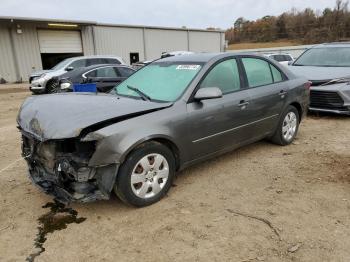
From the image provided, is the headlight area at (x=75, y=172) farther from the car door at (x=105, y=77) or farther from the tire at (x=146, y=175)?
the car door at (x=105, y=77)

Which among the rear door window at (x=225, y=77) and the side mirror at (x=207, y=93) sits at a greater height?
the rear door window at (x=225, y=77)

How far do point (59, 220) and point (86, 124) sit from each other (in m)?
1.05

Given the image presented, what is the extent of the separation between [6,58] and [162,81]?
2131 centimetres

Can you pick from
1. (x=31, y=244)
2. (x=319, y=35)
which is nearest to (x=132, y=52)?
(x=31, y=244)

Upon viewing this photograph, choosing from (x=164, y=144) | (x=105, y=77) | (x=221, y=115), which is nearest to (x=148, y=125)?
(x=164, y=144)

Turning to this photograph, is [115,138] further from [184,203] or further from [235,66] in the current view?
[235,66]

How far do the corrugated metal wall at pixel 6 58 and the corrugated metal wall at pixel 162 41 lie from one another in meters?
10.9

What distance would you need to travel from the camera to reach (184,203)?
12.3ft

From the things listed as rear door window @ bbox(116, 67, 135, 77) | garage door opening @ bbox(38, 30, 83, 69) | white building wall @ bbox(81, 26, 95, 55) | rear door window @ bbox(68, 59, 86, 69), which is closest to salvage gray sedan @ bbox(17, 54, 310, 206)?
rear door window @ bbox(116, 67, 135, 77)

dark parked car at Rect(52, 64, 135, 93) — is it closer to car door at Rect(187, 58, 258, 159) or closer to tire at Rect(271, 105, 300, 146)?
tire at Rect(271, 105, 300, 146)

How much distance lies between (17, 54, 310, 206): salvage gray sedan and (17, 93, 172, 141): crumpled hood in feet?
0.03

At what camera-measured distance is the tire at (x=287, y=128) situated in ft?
18.2

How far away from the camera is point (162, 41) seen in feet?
98.8

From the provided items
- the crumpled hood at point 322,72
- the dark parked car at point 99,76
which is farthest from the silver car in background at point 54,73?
the crumpled hood at point 322,72
